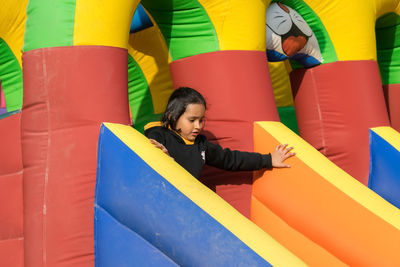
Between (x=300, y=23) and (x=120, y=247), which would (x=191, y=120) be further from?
(x=300, y=23)

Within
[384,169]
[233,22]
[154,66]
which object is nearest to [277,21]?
[233,22]

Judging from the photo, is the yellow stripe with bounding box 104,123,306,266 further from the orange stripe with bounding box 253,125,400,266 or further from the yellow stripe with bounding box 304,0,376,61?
the yellow stripe with bounding box 304,0,376,61

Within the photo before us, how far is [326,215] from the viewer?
6.23 ft

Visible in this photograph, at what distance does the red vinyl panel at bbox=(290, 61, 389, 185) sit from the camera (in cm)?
271

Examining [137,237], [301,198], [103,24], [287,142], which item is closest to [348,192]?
[301,198]

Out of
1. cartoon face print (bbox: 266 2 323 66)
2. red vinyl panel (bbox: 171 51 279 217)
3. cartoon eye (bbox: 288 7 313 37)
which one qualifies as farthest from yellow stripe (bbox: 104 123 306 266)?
cartoon eye (bbox: 288 7 313 37)

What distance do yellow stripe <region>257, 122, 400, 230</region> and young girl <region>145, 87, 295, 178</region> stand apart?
0.22 feet

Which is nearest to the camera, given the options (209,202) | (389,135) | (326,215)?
(209,202)

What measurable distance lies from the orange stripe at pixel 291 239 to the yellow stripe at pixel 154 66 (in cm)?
171

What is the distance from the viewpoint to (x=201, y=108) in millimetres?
1937

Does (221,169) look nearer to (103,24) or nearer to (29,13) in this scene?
(103,24)

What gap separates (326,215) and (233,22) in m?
0.94

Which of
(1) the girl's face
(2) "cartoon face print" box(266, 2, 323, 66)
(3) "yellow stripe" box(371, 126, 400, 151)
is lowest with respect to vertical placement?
(3) "yellow stripe" box(371, 126, 400, 151)

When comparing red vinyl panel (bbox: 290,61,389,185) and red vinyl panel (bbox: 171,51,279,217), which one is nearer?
red vinyl panel (bbox: 171,51,279,217)
